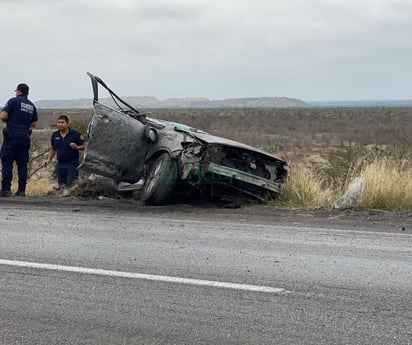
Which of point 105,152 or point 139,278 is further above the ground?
point 105,152

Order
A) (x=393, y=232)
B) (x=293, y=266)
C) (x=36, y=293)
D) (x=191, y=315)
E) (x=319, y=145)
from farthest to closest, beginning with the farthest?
(x=319, y=145)
(x=393, y=232)
(x=293, y=266)
(x=36, y=293)
(x=191, y=315)

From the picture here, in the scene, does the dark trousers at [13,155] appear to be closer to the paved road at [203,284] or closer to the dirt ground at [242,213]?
the dirt ground at [242,213]

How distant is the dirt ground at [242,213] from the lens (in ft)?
30.0

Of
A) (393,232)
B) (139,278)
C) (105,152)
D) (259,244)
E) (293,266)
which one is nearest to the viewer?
(139,278)

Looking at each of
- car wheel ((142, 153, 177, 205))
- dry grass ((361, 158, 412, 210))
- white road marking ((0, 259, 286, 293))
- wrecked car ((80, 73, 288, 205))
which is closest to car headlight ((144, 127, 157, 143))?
wrecked car ((80, 73, 288, 205))

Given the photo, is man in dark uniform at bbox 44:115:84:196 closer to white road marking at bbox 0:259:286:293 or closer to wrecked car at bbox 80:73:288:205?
wrecked car at bbox 80:73:288:205

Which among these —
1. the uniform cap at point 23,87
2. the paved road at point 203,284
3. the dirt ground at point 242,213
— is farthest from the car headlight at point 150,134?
the uniform cap at point 23,87

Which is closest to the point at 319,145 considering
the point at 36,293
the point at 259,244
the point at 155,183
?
the point at 155,183

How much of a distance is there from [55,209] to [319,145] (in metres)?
25.1

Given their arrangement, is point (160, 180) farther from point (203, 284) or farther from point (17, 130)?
point (203, 284)

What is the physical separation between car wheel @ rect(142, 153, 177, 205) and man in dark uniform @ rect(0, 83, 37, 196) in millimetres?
2662

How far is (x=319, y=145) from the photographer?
3444cm

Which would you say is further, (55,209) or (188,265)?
(55,209)

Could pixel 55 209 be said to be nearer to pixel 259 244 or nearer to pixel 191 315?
pixel 259 244
